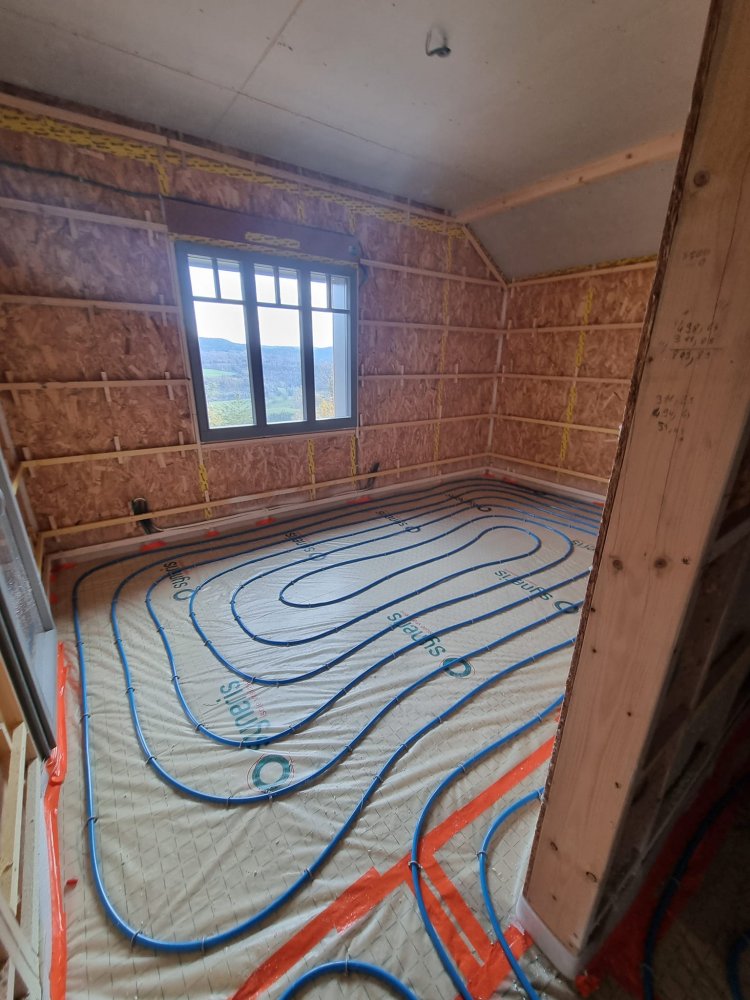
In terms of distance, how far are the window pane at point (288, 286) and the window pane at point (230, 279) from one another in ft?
1.37

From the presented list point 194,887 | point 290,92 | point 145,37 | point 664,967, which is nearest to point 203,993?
point 194,887

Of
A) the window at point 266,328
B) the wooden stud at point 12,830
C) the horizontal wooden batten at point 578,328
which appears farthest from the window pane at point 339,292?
the wooden stud at point 12,830

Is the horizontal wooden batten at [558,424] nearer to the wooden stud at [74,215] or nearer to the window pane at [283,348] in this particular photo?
the window pane at [283,348]

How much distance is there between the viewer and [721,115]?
58 centimetres

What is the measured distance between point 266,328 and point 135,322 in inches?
44.3

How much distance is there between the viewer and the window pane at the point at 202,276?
3.52 meters

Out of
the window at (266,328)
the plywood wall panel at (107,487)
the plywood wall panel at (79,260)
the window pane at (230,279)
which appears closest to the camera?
the plywood wall panel at (79,260)

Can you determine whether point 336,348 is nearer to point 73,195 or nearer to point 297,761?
point 73,195

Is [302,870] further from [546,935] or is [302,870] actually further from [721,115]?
[721,115]

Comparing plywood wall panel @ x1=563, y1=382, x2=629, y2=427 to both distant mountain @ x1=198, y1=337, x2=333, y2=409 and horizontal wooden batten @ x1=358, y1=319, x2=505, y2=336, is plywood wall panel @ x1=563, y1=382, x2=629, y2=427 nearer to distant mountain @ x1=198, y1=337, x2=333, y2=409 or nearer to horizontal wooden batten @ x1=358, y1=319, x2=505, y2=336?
horizontal wooden batten @ x1=358, y1=319, x2=505, y2=336

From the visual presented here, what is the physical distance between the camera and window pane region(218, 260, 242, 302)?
3678 mm

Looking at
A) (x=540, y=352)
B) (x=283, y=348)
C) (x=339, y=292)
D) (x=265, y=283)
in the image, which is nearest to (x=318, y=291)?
(x=339, y=292)

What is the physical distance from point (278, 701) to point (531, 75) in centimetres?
396

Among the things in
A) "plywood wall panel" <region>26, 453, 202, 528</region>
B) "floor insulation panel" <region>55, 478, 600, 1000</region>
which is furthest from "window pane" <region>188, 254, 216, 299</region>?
"floor insulation panel" <region>55, 478, 600, 1000</region>
